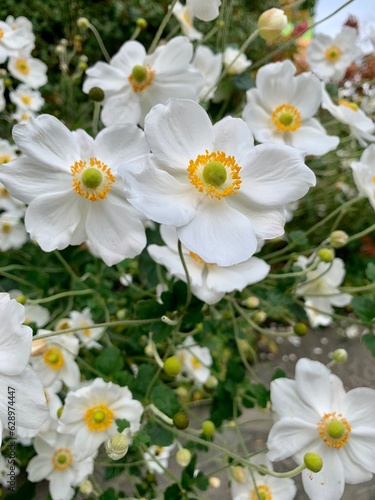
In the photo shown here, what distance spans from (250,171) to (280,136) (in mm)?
275

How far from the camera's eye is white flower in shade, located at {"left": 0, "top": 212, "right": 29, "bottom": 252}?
0.98 m

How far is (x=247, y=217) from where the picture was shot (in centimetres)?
49

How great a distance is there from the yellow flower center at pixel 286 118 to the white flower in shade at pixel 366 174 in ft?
0.37

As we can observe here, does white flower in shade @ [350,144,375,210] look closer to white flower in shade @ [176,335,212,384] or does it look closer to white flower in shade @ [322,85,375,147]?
white flower in shade @ [322,85,375,147]

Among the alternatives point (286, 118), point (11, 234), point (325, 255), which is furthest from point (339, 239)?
point (11, 234)

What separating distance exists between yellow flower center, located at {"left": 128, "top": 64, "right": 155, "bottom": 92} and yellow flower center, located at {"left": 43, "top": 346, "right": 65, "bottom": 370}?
1.36 feet

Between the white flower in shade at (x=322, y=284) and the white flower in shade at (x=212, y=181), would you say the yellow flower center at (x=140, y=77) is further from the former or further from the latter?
the white flower in shade at (x=322, y=284)

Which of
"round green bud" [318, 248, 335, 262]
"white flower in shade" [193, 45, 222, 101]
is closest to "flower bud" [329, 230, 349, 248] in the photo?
"round green bud" [318, 248, 335, 262]

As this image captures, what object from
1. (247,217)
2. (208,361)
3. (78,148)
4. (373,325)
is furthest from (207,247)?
(208,361)

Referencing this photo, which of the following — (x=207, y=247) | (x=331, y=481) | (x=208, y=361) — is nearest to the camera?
(x=207, y=247)

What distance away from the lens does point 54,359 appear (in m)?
0.66

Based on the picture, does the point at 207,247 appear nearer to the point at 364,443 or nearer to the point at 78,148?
the point at 78,148

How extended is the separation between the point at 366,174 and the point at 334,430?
0.38m

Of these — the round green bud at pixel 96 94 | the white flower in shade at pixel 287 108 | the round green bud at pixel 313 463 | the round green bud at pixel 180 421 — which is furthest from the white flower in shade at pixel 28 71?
the round green bud at pixel 313 463
